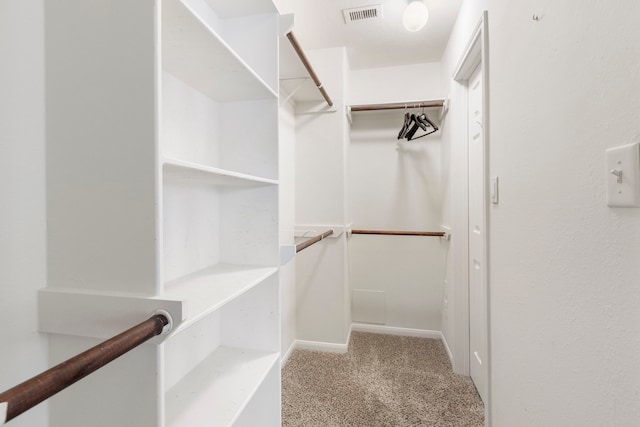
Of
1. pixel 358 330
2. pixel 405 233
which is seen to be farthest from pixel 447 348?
pixel 405 233

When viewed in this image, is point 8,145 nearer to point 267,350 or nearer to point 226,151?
point 226,151

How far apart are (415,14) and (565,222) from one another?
1.51 metres

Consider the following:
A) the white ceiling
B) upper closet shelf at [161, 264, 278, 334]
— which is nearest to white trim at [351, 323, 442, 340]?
upper closet shelf at [161, 264, 278, 334]

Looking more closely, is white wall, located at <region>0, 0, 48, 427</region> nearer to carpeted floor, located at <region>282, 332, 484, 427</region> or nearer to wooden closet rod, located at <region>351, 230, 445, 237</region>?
carpeted floor, located at <region>282, 332, 484, 427</region>

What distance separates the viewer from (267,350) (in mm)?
1210

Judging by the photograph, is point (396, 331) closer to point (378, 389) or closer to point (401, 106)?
point (378, 389)

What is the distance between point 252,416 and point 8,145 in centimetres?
124

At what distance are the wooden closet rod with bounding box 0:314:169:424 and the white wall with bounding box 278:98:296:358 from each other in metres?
1.64

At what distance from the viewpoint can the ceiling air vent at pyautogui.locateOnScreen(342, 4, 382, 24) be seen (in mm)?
1874

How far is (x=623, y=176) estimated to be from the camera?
0.59 m

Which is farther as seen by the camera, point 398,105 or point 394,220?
point 394,220

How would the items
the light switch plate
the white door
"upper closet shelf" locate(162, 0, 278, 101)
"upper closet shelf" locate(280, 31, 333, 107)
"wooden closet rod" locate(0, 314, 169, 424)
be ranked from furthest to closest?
the white door
"upper closet shelf" locate(280, 31, 333, 107)
"upper closet shelf" locate(162, 0, 278, 101)
the light switch plate
"wooden closet rod" locate(0, 314, 169, 424)

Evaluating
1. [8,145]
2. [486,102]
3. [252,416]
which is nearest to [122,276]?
A: [8,145]

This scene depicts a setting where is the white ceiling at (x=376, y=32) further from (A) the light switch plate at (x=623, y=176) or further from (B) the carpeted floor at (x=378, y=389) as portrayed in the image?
(B) the carpeted floor at (x=378, y=389)
